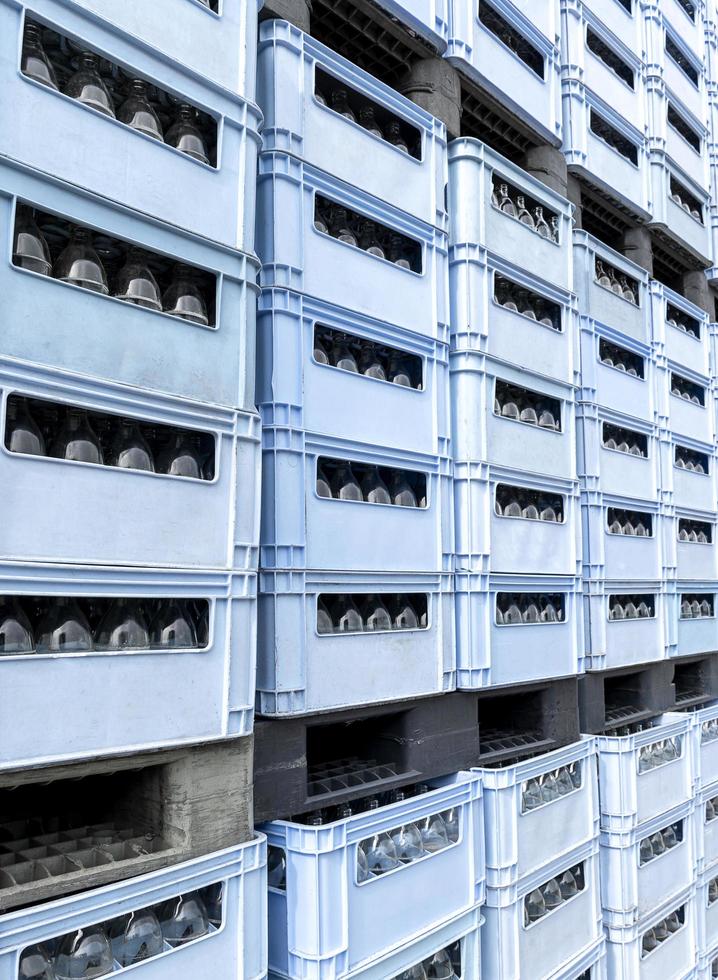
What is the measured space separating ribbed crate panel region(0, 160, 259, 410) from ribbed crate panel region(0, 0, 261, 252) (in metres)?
0.08

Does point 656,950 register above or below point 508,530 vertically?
below

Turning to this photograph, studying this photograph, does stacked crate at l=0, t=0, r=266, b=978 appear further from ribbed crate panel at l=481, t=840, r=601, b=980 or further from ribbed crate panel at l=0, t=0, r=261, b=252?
ribbed crate panel at l=481, t=840, r=601, b=980

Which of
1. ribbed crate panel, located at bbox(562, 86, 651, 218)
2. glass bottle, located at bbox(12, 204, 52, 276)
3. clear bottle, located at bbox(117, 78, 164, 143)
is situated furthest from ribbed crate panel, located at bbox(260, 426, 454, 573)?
ribbed crate panel, located at bbox(562, 86, 651, 218)

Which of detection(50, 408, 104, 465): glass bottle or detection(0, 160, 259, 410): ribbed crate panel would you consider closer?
detection(0, 160, 259, 410): ribbed crate panel

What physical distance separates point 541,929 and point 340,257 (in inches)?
Result: 189

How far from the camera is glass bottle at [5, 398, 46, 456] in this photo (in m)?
Answer: 3.51

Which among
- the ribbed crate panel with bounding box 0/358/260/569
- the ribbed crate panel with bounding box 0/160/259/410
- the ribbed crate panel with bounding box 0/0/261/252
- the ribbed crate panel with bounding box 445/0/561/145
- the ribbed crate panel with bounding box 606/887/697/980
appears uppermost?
the ribbed crate panel with bounding box 445/0/561/145

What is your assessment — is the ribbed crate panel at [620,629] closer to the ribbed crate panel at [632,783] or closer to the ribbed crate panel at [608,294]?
the ribbed crate panel at [632,783]

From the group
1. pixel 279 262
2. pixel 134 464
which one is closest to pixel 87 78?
pixel 279 262

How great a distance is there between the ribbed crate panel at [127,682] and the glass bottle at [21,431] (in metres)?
0.53

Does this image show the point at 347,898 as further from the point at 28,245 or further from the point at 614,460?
the point at 614,460

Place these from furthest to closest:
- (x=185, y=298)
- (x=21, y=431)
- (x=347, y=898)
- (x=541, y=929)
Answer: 1. (x=541, y=929)
2. (x=347, y=898)
3. (x=185, y=298)
4. (x=21, y=431)

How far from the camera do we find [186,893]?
384cm

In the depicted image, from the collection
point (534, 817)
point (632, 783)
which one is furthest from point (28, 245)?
point (632, 783)
